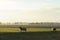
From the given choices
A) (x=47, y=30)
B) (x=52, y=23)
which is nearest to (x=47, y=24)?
(x=52, y=23)

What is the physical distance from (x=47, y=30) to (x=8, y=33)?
98 cm

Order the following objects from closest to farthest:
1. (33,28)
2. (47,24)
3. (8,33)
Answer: (8,33) → (33,28) → (47,24)

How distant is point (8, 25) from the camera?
3.65 m

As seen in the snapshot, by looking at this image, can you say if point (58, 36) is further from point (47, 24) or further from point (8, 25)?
point (8, 25)

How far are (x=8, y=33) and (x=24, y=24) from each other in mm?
606

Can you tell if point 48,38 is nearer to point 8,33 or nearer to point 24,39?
point 24,39

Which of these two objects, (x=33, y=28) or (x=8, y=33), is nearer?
(x=8, y=33)

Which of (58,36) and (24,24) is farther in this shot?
(24,24)

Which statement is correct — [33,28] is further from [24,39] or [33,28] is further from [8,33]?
[8,33]

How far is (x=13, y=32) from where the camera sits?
10.9ft

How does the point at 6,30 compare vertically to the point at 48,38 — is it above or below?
above

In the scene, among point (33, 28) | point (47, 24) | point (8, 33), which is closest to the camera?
point (8, 33)

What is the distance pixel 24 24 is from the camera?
12.2ft

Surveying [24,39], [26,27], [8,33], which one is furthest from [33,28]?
[8,33]
